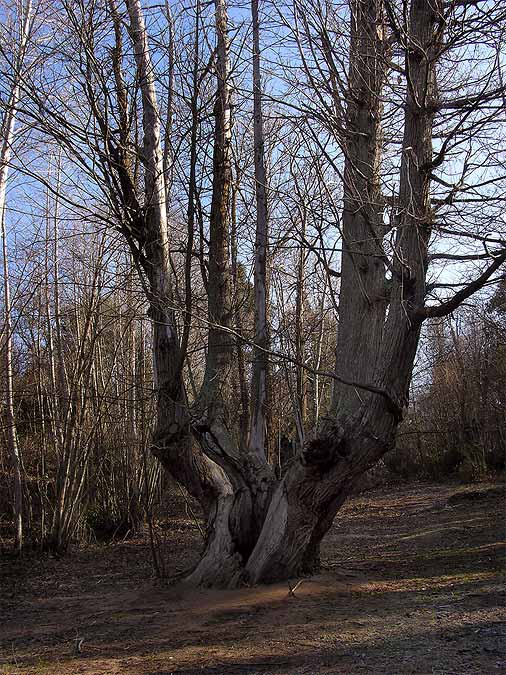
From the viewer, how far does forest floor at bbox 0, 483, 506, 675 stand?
359 centimetres

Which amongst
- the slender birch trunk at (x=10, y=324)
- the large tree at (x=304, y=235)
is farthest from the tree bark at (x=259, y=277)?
the slender birch trunk at (x=10, y=324)

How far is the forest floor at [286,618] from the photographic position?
3.59 meters

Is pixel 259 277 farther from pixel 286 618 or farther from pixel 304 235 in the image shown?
pixel 286 618

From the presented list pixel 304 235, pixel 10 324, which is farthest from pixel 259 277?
pixel 10 324

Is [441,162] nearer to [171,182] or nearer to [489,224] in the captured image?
[489,224]

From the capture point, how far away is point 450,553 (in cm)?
689

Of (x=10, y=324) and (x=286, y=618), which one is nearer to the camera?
(x=286, y=618)

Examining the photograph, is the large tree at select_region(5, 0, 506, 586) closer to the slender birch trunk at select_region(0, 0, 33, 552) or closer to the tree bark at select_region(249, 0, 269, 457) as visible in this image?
the tree bark at select_region(249, 0, 269, 457)

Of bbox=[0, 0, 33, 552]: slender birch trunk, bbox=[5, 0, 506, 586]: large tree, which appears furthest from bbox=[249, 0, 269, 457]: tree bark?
bbox=[0, 0, 33, 552]: slender birch trunk

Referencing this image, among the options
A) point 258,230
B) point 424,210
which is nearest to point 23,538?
point 258,230

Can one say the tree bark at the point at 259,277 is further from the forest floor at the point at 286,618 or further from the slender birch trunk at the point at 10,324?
the slender birch trunk at the point at 10,324

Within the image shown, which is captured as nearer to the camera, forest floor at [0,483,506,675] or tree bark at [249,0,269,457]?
forest floor at [0,483,506,675]

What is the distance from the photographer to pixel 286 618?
4.51 meters

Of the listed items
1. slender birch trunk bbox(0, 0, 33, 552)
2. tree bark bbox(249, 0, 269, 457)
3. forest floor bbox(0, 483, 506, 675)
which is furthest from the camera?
slender birch trunk bbox(0, 0, 33, 552)
